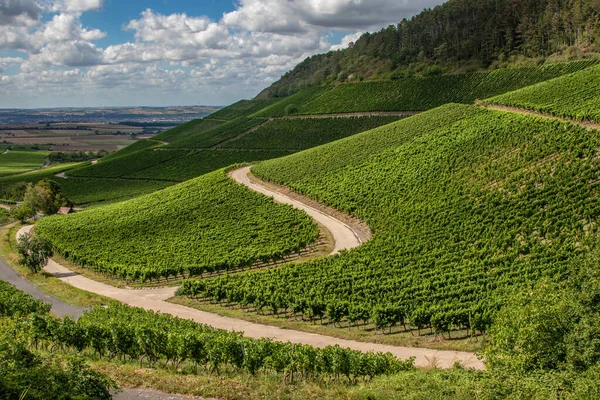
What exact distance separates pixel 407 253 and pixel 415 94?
84.5m

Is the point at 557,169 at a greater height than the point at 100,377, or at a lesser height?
greater

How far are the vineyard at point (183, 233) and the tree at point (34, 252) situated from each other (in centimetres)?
351

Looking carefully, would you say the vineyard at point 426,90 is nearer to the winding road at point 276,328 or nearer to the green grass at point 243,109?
the green grass at point 243,109

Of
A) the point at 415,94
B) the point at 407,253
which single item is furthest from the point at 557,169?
the point at 415,94

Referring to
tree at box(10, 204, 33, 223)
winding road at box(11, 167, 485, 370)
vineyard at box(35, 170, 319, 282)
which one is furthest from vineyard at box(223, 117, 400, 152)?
tree at box(10, 204, 33, 223)

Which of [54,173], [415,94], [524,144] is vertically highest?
[415,94]

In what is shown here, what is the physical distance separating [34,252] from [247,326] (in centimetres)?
2829

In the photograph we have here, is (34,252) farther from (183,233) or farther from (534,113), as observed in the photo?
(534,113)

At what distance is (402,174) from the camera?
2359 inches

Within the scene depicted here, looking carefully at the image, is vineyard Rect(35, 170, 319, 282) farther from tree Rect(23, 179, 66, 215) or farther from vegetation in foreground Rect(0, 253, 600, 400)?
vegetation in foreground Rect(0, 253, 600, 400)

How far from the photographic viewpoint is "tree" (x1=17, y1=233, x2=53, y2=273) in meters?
51.0

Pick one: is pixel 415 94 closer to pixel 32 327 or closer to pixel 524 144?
pixel 524 144

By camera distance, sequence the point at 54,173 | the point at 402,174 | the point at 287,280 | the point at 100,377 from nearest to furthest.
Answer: the point at 100,377, the point at 287,280, the point at 402,174, the point at 54,173

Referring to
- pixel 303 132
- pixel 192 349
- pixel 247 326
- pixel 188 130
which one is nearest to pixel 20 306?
pixel 247 326
